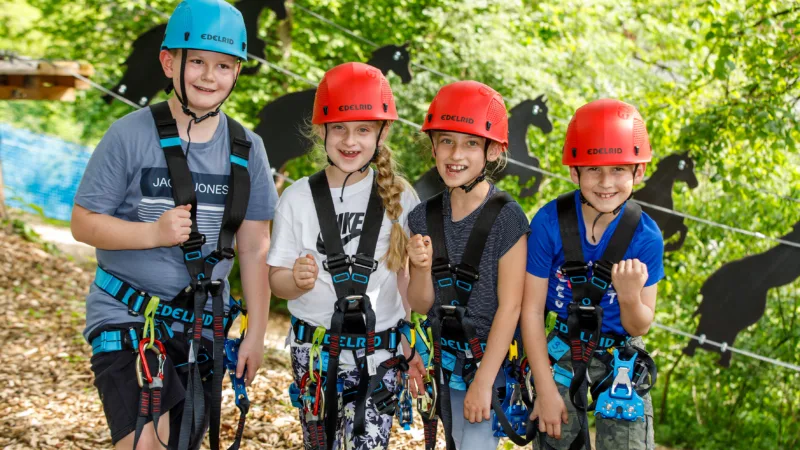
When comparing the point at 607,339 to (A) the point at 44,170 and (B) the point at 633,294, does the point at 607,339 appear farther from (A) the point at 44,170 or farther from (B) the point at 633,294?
(A) the point at 44,170

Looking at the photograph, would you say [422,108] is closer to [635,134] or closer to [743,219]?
[743,219]

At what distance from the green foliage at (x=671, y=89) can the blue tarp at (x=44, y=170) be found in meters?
6.56

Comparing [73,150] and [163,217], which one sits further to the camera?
[73,150]

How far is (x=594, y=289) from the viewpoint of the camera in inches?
122

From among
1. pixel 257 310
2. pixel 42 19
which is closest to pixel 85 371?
pixel 257 310

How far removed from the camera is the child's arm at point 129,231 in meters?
2.89

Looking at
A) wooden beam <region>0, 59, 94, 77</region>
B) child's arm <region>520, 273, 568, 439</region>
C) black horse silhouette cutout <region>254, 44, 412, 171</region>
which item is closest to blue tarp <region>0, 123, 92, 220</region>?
wooden beam <region>0, 59, 94, 77</region>

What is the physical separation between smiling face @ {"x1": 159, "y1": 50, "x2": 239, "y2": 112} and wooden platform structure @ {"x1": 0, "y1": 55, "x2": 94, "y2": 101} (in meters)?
4.94

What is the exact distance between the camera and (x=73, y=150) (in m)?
17.8

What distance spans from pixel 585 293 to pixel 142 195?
1.87 meters

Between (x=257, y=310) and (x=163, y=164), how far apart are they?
2.58 feet

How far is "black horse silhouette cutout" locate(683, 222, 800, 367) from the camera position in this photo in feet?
16.5

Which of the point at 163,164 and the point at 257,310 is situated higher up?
the point at 163,164

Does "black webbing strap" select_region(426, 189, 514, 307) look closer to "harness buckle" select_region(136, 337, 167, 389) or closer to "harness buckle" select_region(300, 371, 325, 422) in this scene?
"harness buckle" select_region(300, 371, 325, 422)
